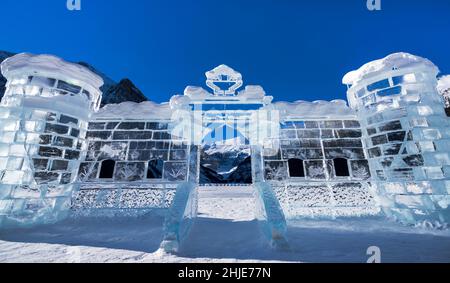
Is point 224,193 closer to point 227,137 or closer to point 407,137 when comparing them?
point 227,137

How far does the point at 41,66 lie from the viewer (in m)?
4.95

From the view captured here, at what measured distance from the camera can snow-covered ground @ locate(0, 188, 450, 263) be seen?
2.89 m

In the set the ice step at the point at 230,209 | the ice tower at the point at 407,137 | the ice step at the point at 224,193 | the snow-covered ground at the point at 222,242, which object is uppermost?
the ice tower at the point at 407,137

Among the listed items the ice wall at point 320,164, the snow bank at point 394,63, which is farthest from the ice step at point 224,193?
the snow bank at point 394,63

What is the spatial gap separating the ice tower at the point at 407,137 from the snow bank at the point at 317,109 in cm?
58

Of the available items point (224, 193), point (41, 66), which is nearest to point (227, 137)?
point (224, 193)

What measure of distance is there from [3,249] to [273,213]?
14.3 feet

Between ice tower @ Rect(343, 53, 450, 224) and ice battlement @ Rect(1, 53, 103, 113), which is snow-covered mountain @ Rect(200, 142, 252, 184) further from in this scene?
ice tower @ Rect(343, 53, 450, 224)

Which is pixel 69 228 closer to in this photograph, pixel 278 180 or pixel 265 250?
pixel 265 250

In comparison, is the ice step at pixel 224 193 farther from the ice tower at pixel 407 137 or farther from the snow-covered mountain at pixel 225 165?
the snow-covered mountain at pixel 225 165

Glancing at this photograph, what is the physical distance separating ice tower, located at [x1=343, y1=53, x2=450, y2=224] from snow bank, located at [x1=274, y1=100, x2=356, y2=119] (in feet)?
1.90

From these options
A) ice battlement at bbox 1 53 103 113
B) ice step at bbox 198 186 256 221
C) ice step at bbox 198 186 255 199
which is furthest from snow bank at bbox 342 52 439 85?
ice battlement at bbox 1 53 103 113

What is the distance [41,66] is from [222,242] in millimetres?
5701

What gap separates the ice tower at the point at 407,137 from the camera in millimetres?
4348
